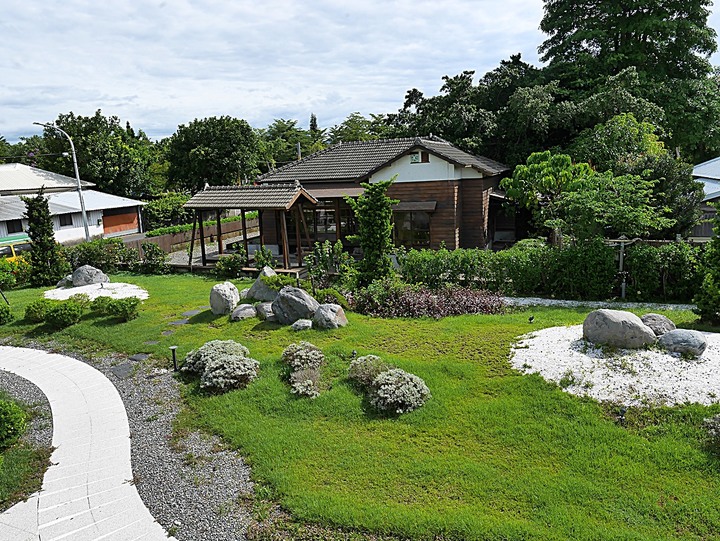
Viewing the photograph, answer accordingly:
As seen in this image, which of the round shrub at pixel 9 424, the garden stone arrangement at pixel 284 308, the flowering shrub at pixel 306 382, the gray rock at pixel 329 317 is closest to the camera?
the round shrub at pixel 9 424

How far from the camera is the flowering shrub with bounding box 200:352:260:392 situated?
9250 millimetres

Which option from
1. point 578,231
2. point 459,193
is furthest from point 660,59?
point 578,231

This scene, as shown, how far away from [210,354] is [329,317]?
9.70 ft

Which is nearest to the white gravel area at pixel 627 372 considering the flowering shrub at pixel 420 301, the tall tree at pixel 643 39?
the flowering shrub at pixel 420 301

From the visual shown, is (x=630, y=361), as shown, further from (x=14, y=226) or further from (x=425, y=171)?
(x=14, y=226)

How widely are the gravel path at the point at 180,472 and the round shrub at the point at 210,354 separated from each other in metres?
0.46

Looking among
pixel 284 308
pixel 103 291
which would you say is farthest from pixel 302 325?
pixel 103 291

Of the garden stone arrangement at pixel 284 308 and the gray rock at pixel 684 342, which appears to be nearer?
the gray rock at pixel 684 342

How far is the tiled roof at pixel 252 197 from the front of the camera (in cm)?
1931

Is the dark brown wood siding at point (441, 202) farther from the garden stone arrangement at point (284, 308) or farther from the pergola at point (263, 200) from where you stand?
the garden stone arrangement at point (284, 308)

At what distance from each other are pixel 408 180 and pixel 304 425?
51.9ft

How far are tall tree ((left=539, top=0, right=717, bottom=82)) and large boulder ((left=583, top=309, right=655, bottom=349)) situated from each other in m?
24.3

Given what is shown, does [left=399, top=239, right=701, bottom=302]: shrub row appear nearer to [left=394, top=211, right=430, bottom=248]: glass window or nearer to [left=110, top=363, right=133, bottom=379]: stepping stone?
[left=394, top=211, right=430, bottom=248]: glass window

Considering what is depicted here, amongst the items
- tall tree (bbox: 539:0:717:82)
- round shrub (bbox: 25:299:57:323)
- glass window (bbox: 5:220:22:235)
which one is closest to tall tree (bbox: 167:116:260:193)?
glass window (bbox: 5:220:22:235)
